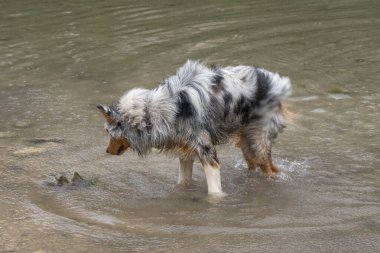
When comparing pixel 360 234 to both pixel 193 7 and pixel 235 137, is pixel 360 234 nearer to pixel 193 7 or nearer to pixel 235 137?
pixel 235 137

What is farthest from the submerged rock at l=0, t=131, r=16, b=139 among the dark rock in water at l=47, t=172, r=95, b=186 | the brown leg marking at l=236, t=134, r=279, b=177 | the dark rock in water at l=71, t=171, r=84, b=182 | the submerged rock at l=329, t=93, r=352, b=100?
the submerged rock at l=329, t=93, r=352, b=100

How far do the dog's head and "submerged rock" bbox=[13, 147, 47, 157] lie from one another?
1.77 metres

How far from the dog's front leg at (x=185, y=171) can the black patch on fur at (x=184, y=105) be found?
648 mm

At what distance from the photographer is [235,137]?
7.45 m

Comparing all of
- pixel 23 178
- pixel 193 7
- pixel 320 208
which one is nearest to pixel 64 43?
pixel 193 7

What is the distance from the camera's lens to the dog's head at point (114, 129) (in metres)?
6.58

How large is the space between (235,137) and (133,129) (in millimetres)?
1300

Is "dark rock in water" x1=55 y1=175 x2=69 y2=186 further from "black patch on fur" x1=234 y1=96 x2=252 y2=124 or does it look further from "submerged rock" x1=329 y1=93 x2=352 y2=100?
"submerged rock" x1=329 y1=93 x2=352 y2=100

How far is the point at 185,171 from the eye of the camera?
725 centimetres

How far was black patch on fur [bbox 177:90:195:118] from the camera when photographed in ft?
21.9

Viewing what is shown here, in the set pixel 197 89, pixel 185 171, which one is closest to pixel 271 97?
pixel 197 89

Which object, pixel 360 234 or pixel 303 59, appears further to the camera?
pixel 303 59

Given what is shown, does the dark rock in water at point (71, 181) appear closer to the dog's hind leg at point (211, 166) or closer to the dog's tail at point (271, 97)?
the dog's hind leg at point (211, 166)

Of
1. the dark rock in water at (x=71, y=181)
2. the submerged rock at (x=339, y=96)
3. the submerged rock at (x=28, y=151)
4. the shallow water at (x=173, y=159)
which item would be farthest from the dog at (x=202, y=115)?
the submerged rock at (x=339, y=96)
